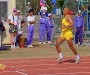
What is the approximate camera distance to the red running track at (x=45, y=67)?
41.9 feet

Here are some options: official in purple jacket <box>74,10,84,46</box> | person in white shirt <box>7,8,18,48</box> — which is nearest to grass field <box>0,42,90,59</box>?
person in white shirt <box>7,8,18,48</box>

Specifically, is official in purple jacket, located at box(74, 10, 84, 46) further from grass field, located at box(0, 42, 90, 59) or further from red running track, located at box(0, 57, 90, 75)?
red running track, located at box(0, 57, 90, 75)

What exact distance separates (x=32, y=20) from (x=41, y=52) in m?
2.77

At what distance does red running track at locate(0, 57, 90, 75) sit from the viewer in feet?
41.9

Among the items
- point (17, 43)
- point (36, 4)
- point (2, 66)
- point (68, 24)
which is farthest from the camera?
point (36, 4)

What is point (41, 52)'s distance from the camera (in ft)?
60.7

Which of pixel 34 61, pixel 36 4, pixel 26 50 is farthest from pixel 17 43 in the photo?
pixel 36 4

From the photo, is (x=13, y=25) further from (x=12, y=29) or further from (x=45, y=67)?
(x=45, y=67)

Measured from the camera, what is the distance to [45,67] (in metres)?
13.9

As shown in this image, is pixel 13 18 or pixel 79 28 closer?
pixel 13 18

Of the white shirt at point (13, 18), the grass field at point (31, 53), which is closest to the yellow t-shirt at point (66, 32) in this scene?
the grass field at point (31, 53)

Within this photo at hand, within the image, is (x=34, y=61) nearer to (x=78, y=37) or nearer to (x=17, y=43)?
(x=17, y=43)

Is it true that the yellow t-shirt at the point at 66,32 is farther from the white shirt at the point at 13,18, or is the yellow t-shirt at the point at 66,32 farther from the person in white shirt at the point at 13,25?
the white shirt at the point at 13,18

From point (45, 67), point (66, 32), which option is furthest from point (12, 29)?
point (45, 67)
